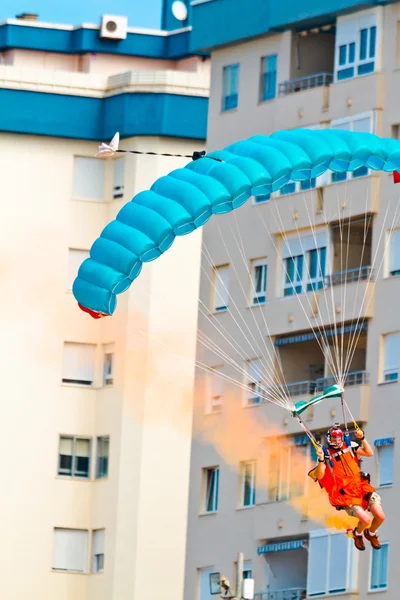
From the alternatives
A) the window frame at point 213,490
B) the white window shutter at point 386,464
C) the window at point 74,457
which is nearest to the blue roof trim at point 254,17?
the white window shutter at point 386,464

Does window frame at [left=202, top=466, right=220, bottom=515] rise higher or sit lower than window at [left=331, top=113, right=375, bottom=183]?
lower

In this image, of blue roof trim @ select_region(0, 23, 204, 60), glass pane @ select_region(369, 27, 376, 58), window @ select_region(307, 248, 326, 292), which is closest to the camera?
glass pane @ select_region(369, 27, 376, 58)

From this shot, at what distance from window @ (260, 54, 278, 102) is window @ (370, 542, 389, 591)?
1218 cm

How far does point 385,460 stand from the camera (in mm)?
53438

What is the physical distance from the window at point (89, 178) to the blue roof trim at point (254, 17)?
7975 millimetres

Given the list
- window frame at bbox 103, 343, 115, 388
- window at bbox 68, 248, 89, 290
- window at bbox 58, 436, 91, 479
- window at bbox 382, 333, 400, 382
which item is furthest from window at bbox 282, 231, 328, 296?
window at bbox 58, 436, 91, 479

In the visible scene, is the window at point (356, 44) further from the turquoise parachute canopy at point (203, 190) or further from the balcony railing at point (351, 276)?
the turquoise parachute canopy at point (203, 190)

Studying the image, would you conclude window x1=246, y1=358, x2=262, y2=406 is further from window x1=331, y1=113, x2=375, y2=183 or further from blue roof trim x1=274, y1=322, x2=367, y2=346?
window x1=331, y1=113, x2=375, y2=183

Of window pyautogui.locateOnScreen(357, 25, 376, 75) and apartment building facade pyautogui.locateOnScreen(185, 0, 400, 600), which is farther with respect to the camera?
window pyautogui.locateOnScreen(357, 25, 376, 75)

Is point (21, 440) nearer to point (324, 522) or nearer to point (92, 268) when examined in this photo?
point (324, 522)

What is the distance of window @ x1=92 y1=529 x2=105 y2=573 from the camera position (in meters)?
65.7

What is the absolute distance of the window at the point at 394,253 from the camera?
177ft

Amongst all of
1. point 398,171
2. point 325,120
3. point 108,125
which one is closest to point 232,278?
point 325,120

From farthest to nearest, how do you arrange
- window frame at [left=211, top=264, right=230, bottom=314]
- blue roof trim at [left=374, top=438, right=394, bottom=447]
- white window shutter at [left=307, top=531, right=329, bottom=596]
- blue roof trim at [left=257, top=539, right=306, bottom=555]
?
window frame at [left=211, top=264, right=230, bottom=314]
blue roof trim at [left=257, top=539, right=306, bottom=555]
white window shutter at [left=307, top=531, right=329, bottom=596]
blue roof trim at [left=374, top=438, right=394, bottom=447]
